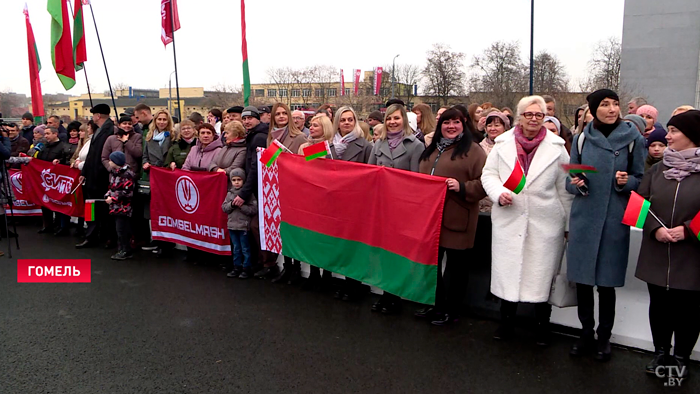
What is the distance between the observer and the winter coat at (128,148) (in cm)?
811

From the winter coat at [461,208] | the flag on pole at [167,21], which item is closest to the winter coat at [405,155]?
the winter coat at [461,208]

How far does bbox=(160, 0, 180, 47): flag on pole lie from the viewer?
11196 mm

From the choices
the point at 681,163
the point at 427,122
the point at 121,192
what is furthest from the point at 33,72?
the point at 681,163

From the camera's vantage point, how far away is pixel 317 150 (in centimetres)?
576

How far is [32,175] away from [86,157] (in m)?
2.36

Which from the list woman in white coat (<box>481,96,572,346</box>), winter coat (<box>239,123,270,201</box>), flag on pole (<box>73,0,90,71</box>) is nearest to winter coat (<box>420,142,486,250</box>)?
woman in white coat (<box>481,96,572,346</box>)

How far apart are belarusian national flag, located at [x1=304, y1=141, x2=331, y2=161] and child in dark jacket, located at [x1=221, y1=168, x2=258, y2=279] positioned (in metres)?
1.23

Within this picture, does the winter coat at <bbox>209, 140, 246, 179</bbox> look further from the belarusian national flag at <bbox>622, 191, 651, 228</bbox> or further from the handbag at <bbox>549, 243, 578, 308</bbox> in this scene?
the belarusian national flag at <bbox>622, 191, 651, 228</bbox>

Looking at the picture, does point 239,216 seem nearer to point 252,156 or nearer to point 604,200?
point 252,156

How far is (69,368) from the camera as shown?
416 centimetres

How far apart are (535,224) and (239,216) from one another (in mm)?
3704

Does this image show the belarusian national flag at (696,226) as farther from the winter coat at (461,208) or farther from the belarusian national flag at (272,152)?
the belarusian national flag at (272,152)

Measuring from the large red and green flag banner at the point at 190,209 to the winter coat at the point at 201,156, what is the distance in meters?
0.09

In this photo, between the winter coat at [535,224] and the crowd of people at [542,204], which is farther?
the winter coat at [535,224]
